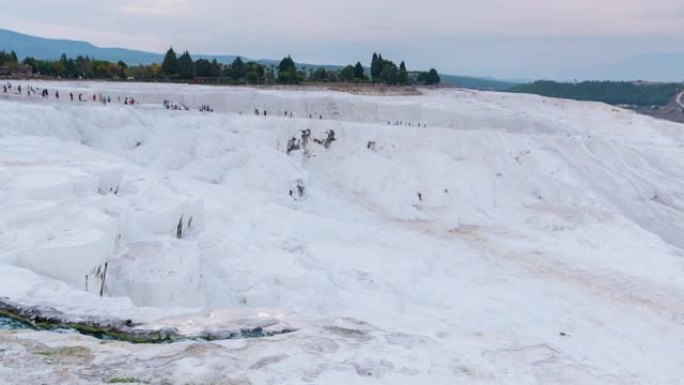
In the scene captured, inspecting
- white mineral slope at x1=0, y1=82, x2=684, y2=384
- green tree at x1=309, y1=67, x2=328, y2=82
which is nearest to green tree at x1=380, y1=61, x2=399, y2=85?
green tree at x1=309, y1=67, x2=328, y2=82

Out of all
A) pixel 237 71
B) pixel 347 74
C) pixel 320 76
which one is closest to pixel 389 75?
pixel 347 74

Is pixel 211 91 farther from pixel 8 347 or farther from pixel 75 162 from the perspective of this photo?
pixel 8 347

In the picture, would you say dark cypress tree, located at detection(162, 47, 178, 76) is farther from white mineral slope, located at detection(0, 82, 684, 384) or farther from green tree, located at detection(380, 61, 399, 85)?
green tree, located at detection(380, 61, 399, 85)

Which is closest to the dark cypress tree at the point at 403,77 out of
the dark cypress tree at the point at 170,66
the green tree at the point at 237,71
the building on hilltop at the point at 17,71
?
the green tree at the point at 237,71

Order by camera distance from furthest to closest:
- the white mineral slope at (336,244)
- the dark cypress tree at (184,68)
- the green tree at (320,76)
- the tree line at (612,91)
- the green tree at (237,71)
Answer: the tree line at (612,91)
the green tree at (320,76)
the green tree at (237,71)
the dark cypress tree at (184,68)
the white mineral slope at (336,244)

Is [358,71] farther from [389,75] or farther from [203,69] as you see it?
[203,69]

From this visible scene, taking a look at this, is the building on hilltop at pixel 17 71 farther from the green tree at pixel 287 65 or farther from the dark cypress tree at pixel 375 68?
the dark cypress tree at pixel 375 68

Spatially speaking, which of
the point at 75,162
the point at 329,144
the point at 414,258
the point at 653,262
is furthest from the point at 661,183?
the point at 75,162
